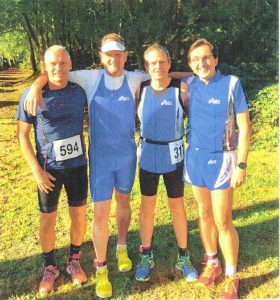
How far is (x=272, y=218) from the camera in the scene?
5996 millimetres

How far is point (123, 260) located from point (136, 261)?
0.77ft

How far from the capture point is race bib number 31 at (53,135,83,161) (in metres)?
4.01

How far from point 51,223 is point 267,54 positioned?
1310 centimetres

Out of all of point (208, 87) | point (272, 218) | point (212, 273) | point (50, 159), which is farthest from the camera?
point (272, 218)

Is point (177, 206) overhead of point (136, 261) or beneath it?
overhead

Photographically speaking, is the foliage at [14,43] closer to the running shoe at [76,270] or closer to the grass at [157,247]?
the grass at [157,247]

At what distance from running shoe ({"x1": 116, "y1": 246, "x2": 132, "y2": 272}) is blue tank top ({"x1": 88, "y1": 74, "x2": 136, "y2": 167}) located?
1269 millimetres

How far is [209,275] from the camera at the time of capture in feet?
14.2

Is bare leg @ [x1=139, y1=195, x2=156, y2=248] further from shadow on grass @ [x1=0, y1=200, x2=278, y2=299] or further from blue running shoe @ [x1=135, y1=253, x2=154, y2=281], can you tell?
shadow on grass @ [x1=0, y1=200, x2=278, y2=299]

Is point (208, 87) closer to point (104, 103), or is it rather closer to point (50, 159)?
point (104, 103)

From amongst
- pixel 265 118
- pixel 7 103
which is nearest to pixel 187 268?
pixel 265 118

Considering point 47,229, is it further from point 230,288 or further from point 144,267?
point 230,288

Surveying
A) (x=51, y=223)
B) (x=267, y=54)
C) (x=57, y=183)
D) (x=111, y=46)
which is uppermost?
(x=267, y=54)

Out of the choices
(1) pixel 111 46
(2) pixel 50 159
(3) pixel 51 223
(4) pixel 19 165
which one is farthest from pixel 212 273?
(4) pixel 19 165
